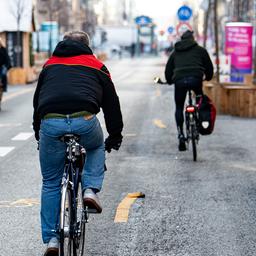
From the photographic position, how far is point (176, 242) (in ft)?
21.2

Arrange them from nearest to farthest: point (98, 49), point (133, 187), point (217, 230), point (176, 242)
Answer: point (176, 242)
point (217, 230)
point (133, 187)
point (98, 49)

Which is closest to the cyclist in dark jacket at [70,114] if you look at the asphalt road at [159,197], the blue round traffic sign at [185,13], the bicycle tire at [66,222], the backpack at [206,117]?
the bicycle tire at [66,222]

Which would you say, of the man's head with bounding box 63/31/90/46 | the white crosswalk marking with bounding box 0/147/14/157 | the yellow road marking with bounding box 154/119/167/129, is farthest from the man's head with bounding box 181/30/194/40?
the man's head with bounding box 63/31/90/46

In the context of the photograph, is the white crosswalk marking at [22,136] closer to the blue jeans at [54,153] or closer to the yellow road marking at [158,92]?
the blue jeans at [54,153]

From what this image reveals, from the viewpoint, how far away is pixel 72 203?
5266 millimetres

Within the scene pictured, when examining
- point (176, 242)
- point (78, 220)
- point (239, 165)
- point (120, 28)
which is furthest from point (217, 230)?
point (120, 28)

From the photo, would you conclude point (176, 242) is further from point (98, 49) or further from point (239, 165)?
point (98, 49)

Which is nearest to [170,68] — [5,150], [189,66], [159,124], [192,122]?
[189,66]

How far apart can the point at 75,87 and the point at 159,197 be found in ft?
10.9

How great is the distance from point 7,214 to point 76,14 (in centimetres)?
11402

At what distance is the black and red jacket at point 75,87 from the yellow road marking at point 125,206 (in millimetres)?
1853

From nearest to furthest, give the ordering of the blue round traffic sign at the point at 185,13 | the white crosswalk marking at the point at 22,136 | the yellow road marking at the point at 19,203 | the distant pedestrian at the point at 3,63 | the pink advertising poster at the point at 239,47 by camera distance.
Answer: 1. the yellow road marking at the point at 19,203
2. the white crosswalk marking at the point at 22,136
3. the distant pedestrian at the point at 3,63
4. the pink advertising poster at the point at 239,47
5. the blue round traffic sign at the point at 185,13

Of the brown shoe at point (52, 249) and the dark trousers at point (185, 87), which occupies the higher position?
the dark trousers at point (185, 87)

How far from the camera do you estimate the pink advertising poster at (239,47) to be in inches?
1094
